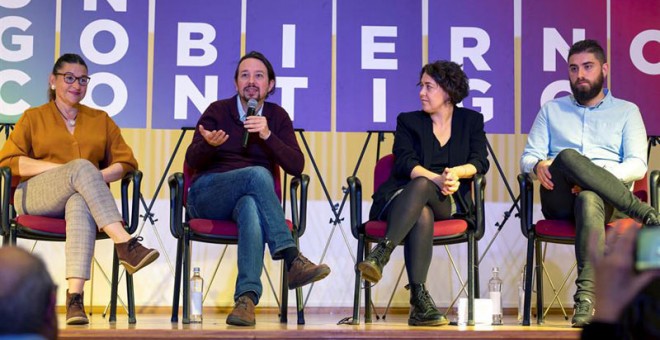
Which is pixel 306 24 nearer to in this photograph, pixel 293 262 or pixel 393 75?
pixel 393 75

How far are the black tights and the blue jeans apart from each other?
0.46 m

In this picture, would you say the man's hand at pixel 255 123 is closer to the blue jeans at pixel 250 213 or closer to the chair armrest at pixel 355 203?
the blue jeans at pixel 250 213

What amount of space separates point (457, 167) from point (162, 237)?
1.97m

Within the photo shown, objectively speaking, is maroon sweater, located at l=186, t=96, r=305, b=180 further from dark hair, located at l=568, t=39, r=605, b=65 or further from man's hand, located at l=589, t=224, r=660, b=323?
man's hand, located at l=589, t=224, r=660, b=323

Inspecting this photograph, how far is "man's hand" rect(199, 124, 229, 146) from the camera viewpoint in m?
Result: 3.92

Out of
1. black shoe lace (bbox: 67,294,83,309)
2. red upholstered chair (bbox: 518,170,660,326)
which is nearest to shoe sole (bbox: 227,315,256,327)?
black shoe lace (bbox: 67,294,83,309)

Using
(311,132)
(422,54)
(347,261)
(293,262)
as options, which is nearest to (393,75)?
(422,54)

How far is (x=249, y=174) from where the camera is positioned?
3.83 meters

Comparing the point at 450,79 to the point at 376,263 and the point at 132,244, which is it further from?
the point at 132,244

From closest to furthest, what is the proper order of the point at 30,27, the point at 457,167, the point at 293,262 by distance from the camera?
the point at 293,262 < the point at 457,167 < the point at 30,27

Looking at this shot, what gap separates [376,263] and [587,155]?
4.27 feet

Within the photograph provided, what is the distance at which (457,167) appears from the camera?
4.03m

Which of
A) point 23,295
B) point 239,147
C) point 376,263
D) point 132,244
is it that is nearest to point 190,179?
point 239,147

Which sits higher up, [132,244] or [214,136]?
[214,136]
